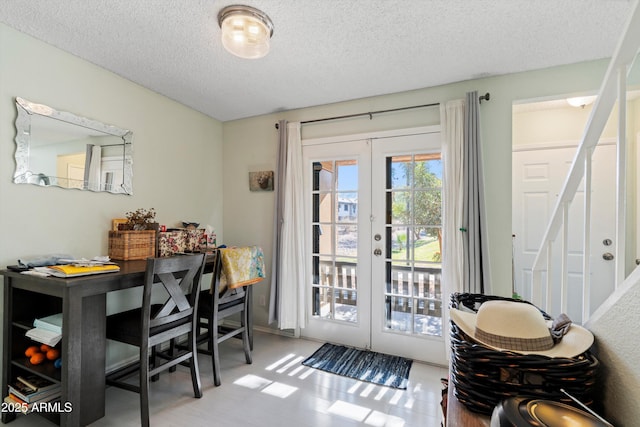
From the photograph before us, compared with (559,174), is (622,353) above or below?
below

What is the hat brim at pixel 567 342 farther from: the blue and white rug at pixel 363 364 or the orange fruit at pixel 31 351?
the orange fruit at pixel 31 351

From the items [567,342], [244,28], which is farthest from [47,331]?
[567,342]

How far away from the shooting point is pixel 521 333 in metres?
0.72

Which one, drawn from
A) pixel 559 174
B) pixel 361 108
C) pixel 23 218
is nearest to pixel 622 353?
pixel 361 108

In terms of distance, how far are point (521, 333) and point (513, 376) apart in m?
0.11

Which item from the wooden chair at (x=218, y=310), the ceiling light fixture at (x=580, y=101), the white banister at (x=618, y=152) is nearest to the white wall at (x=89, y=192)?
Result: the wooden chair at (x=218, y=310)

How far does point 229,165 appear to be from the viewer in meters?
3.57

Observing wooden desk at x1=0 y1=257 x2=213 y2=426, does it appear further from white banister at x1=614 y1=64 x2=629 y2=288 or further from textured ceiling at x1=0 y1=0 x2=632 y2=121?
white banister at x1=614 y1=64 x2=629 y2=288

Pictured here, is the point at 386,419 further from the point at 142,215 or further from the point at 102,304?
the point at 142,215

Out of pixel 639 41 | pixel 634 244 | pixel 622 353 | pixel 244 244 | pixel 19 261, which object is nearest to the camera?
pixel 622 353

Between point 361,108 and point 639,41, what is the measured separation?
7.41ft

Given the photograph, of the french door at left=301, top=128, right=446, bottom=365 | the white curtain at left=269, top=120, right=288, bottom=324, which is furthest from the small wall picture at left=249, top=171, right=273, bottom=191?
the french door at left=301, top=128, right=446, bottom=365

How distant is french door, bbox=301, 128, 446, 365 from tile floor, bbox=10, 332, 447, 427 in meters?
0.47

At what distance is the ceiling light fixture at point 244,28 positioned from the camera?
166 cm
